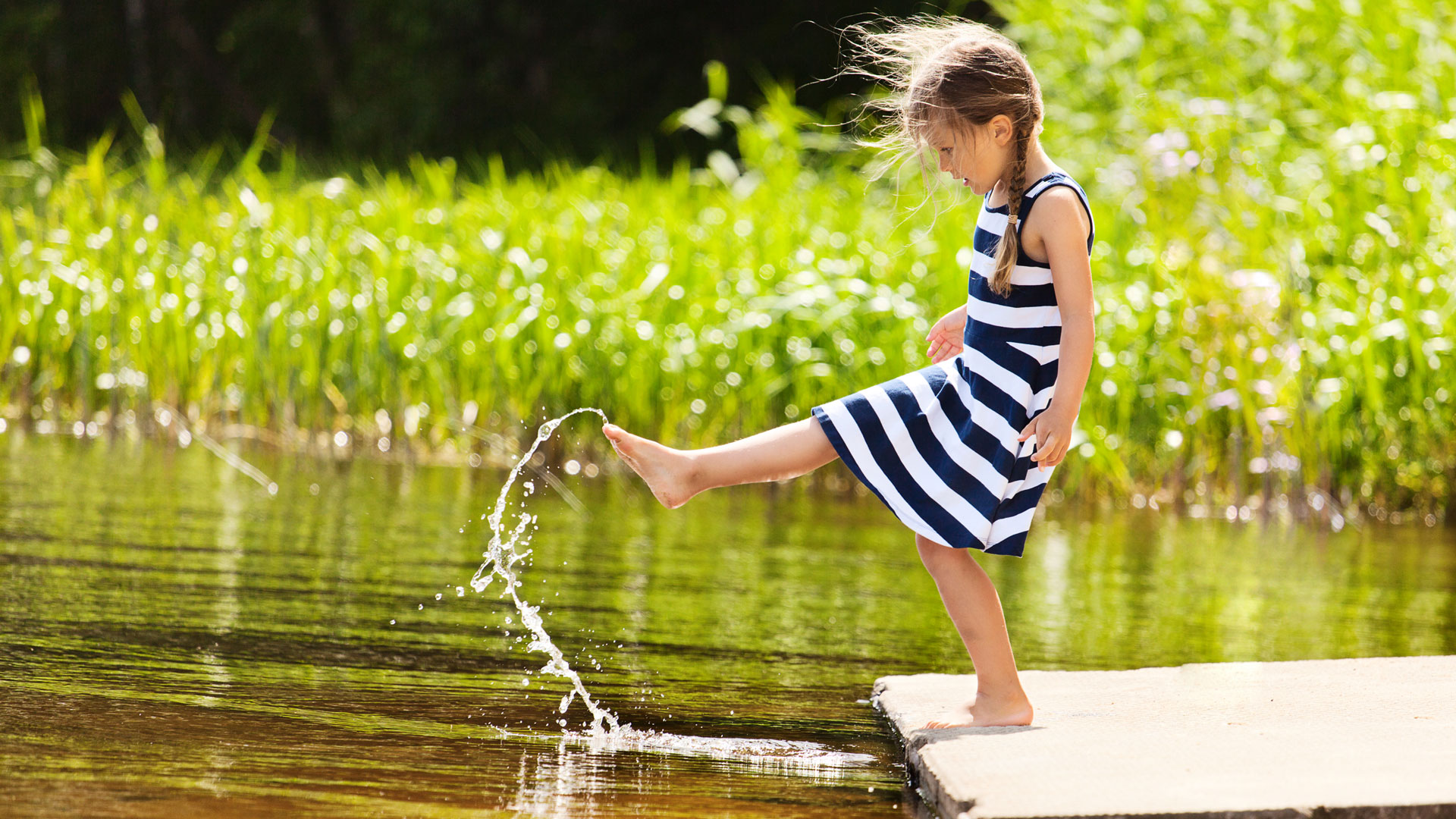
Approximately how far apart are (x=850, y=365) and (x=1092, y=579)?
1952mm

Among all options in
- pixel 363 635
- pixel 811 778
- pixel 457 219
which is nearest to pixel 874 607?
pixel 363 635

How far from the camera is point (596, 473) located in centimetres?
593

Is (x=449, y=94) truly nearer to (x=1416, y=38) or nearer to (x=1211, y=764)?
(x=1416, y=38)

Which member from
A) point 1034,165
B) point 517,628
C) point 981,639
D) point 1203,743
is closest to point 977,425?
point 981,639

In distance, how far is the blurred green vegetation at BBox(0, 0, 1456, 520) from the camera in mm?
5582

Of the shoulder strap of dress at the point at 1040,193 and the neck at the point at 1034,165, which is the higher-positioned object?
the neck at the point at 1034,165

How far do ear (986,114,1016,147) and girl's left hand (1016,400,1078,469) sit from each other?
1.37 ft

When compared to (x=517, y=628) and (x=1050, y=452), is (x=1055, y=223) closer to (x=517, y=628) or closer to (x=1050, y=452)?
(x=1050, y=452)

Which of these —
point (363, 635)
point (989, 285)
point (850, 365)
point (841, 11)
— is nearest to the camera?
point (989, 285)

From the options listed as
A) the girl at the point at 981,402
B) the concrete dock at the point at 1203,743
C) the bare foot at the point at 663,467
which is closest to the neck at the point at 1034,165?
the girl at the point at 981,402

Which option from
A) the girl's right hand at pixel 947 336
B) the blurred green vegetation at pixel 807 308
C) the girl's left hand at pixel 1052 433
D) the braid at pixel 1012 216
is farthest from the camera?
the blurred green vegetation at pixel 807 308

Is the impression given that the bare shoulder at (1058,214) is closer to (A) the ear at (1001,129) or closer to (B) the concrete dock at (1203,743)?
(A) the ear at (1001,129)

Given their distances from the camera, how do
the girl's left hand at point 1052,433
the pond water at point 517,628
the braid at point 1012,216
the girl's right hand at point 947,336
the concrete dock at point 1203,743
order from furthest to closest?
the girl's right hand at point 947,336, the braid at point 1012,216, the girl's left hand at point 1052,433, the pond water at point 517,628, the concrete dock at point 1203,743

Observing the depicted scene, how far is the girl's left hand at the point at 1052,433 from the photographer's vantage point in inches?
84.3
